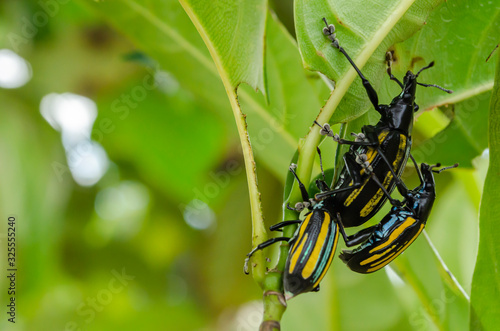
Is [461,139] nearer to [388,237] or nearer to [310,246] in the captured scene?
[388,237]

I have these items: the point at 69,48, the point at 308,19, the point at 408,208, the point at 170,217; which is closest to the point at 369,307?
the point at 408,208

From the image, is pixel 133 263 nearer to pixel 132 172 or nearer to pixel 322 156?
pixel 132 172

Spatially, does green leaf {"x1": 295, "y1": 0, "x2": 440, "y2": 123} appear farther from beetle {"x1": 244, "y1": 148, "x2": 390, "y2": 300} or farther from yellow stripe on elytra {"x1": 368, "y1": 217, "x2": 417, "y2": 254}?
yellow stripe on elytra {"x1": 368, "y1": 217, "x2": 417, "y2": 254}

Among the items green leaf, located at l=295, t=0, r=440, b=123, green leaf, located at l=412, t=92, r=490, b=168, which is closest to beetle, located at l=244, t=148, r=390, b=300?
green leaf, located at l=295, t=0, r=440, b=123

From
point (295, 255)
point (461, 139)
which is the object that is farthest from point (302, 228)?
point (461, 139)

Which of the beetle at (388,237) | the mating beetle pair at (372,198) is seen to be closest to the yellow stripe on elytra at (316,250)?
the mating beetle pair at (372,198)

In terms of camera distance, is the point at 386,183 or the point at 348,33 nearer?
the point at 348,33
